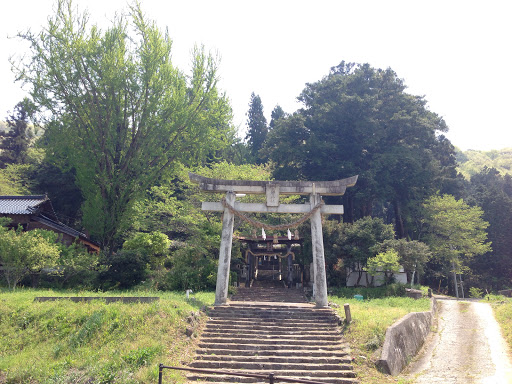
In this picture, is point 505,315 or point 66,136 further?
point 66,136

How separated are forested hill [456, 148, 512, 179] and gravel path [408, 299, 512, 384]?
62.8 m

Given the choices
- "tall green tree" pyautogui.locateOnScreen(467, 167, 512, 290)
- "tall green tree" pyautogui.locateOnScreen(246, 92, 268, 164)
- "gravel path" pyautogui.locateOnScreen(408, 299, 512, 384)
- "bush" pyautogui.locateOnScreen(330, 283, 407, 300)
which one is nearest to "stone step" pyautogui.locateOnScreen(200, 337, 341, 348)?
"gravel path" pyautogui.locateOnScreen(408, 299, 512, 384)

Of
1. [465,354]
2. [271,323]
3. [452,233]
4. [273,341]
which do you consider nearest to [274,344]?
[273,341]

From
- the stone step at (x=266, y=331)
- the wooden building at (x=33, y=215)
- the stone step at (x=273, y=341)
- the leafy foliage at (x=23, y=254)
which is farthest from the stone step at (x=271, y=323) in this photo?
the wooden building at (x=33, y=215)

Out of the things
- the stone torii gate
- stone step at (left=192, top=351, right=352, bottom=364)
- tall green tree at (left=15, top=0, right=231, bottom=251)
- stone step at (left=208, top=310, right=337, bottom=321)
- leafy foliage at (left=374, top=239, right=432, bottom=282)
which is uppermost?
tall green tree at (left=15, top=0, right=231, bottom=251)

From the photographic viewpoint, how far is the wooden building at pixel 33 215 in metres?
24.1

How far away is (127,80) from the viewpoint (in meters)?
23.9

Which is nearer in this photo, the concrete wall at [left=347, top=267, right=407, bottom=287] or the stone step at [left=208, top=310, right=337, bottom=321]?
the stone step at [left=208, top=310, right=337, bottom=321]

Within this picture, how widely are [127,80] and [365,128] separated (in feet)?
69.8

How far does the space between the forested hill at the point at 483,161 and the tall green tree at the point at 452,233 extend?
1769 inches

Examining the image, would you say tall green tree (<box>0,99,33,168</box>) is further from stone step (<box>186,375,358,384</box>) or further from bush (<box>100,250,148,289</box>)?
stone step (<box>186,375,358,384</box>)

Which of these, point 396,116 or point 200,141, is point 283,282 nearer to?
point 200,141

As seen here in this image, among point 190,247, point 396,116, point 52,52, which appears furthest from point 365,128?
point 52,52

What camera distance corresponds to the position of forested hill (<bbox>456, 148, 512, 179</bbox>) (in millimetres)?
77438
